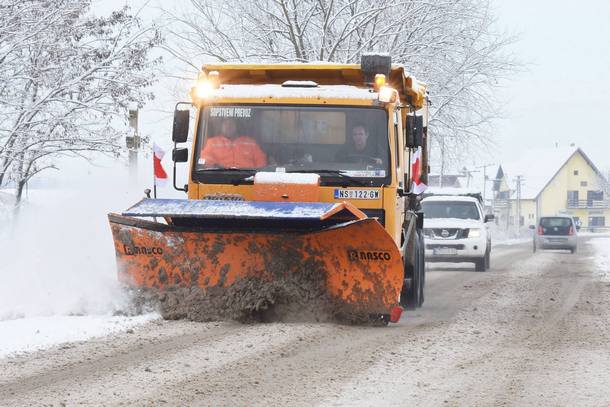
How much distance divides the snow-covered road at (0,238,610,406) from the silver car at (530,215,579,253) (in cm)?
2859

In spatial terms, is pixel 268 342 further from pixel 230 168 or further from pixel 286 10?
pixel 286 10

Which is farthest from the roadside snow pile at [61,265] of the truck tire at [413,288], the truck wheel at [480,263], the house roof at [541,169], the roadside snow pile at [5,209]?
the house roof at [541,169]

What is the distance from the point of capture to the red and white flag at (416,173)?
12453 mm

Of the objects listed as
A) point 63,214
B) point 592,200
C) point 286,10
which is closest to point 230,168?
point 63,214

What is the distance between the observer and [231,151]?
33.8ft

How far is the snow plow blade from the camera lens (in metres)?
9.25

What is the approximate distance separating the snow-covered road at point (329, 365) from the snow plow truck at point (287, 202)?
0.49m

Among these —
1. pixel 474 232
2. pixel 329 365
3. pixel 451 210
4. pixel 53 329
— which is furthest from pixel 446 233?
pixel 329 365

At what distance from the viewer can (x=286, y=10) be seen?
2709 cm

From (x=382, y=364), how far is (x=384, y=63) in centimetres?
401

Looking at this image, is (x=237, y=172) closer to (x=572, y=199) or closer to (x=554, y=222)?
(x=554, y=222)

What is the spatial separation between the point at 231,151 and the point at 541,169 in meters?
117

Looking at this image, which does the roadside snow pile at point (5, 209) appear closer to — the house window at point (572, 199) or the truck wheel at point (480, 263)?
the truck wheel at point (480, 263)

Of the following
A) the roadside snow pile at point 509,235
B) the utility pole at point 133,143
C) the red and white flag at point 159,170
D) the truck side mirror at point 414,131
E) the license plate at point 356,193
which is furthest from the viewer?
the roadside snow pile at point 509,235
